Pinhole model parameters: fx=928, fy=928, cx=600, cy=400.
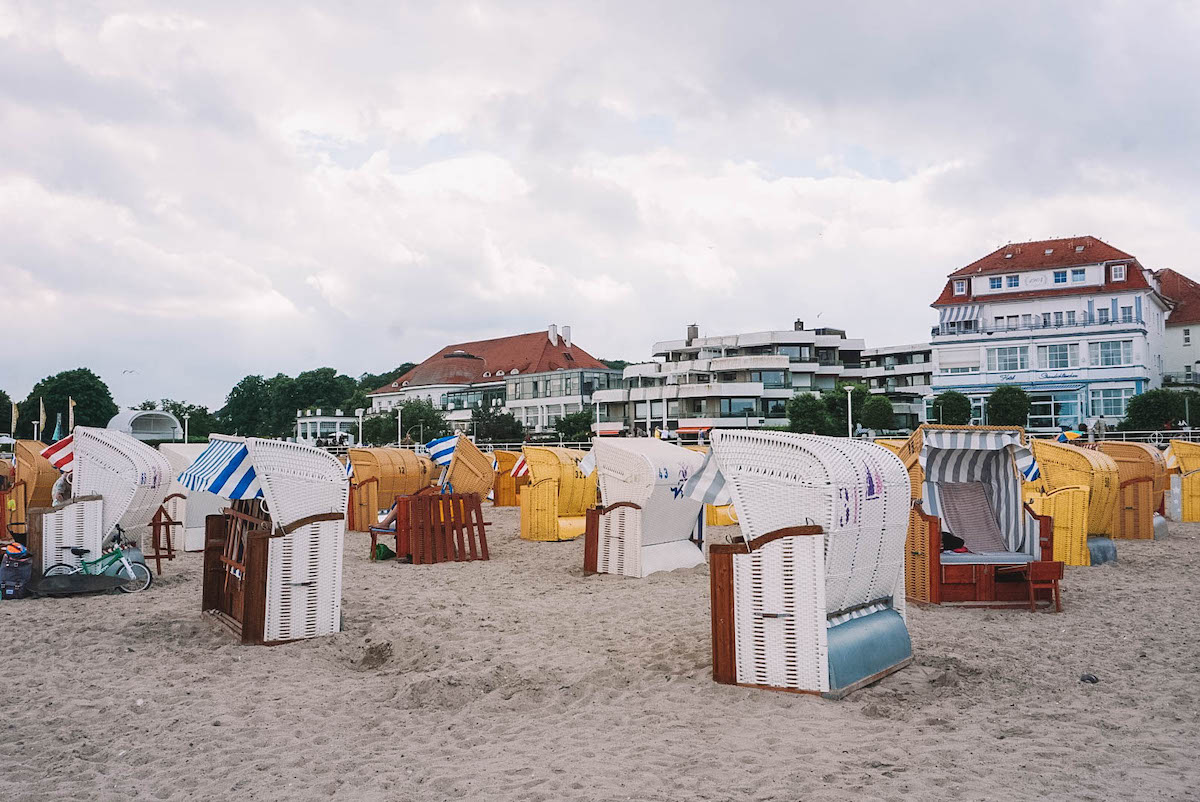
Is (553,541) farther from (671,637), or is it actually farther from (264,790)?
(264,790)

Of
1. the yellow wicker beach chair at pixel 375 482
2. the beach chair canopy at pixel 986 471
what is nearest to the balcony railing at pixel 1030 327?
the yellow wicker beach chair at pixel 375 482

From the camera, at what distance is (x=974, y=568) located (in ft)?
35.2

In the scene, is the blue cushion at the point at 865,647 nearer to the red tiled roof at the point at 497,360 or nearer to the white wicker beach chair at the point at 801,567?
the white wicker beach chair at the point at 801,567

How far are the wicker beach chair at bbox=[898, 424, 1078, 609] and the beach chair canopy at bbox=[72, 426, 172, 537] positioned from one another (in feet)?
31.6

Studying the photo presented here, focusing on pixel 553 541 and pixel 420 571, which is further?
pixel 553 541

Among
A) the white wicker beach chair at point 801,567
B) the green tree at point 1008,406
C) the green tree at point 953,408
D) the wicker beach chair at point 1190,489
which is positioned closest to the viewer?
the white wicker beach chair at point 801,567

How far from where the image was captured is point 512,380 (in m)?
75.8

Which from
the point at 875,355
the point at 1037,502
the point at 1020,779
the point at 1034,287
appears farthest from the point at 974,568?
the point at 875,355

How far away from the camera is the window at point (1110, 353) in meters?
54.7

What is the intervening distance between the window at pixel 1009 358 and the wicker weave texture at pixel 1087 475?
4458cm

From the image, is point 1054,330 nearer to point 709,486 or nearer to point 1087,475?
point 1087,475

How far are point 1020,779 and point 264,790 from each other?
444 cm

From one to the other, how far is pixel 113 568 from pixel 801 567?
9.24m

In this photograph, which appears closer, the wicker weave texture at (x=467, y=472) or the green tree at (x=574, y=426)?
the wicker weave texture at (x=467, y=472)
